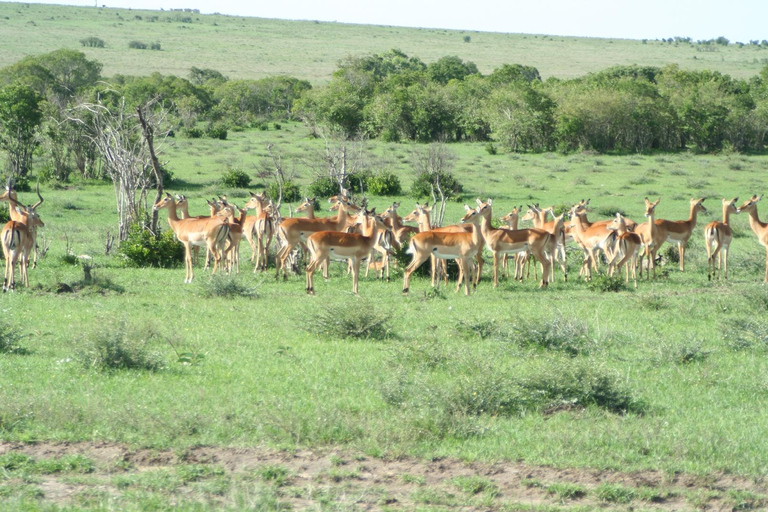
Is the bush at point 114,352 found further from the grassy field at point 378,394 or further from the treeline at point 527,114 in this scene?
the treeline at point 527,114

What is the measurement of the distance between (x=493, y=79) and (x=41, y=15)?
89941 millimetres

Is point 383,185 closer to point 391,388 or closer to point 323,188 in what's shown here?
point 323,188

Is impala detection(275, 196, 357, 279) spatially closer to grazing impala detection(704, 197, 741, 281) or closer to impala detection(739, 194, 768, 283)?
grazing impala detection(704, 197, 741, 281)

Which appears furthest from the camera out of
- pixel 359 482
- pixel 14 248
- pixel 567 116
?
pixel 567 116

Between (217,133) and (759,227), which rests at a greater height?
(759,227)

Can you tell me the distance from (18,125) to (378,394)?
22.3 m

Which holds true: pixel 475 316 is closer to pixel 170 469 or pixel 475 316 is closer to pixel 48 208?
pixel 170 469

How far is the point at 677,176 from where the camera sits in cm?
3203

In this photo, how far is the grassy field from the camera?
569 centimetres

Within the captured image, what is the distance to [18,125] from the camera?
26.4 metres

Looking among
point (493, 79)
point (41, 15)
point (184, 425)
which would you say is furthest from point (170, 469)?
point (41, 15)

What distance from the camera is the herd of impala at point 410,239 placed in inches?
530

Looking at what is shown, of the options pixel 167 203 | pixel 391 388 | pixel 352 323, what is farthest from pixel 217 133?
pixel 391 388

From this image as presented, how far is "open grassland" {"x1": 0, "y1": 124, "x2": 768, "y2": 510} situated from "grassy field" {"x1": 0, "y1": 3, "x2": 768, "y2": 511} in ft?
0.08
